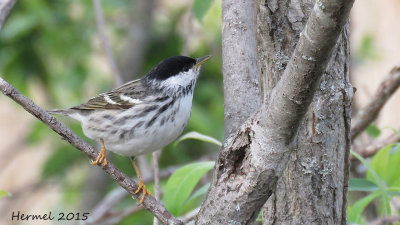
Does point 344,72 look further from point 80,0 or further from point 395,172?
point 80,0

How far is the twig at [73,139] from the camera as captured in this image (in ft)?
7.62

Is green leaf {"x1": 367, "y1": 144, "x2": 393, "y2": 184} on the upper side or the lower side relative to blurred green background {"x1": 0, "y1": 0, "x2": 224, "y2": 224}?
lower

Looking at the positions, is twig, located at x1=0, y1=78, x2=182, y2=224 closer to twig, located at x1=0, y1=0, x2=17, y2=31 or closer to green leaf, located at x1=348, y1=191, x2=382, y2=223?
green leaf, located at x1=348, y1=191, x2=382, y2=223

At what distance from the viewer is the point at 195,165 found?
3.06m

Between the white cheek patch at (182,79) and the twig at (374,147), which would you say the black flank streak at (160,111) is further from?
the twig at (374,147)

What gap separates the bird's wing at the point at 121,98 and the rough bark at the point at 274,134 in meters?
1.78

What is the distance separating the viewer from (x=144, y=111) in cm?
381

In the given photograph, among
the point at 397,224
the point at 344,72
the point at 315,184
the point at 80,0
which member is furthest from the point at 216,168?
the point at 80,0

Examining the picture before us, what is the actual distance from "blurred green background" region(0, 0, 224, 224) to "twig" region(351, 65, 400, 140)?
5.10 ft

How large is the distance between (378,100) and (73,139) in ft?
6.88

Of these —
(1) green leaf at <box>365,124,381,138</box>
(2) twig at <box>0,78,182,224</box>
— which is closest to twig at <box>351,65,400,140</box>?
(1) green leaf at <box>365,124,381,138</box>

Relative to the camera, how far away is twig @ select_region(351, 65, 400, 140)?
11.4 ft

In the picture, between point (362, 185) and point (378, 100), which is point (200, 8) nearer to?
point (378, 100)

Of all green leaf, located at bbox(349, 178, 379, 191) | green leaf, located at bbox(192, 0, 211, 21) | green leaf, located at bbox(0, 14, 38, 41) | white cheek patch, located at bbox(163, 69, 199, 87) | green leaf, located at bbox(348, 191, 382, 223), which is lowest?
green leaf, located at bbox(348, 191, 382, 223)
